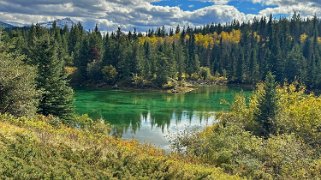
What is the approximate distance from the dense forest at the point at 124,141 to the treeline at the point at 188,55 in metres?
0.42

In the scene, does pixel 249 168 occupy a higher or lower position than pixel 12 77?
lower

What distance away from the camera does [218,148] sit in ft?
97.2

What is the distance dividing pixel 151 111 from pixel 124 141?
4421 centimetres

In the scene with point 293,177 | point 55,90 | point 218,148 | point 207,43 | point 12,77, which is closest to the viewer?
point 293,177

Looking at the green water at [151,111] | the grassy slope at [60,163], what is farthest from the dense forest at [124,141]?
the green water at [151,111]

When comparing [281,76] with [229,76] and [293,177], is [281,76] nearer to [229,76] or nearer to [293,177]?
[229,76]

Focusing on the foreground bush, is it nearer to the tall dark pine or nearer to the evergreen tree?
the evergreen tree

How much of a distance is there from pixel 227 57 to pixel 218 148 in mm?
121665

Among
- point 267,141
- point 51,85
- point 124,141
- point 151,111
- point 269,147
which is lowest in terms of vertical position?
point 151,111

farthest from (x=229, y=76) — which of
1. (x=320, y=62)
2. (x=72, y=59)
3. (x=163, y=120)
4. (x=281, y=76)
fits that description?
(x=163, y=120)

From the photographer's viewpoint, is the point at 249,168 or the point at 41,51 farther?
the point at 41,51

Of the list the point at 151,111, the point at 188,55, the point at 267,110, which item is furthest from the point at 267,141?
the point at 188,55

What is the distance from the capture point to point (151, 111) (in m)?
71.6

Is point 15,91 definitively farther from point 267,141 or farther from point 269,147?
point 267,141
